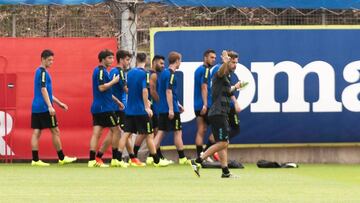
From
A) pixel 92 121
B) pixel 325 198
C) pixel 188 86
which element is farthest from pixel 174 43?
pixel 325 198

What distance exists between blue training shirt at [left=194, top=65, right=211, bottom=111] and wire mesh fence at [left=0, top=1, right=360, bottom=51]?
1369 mm

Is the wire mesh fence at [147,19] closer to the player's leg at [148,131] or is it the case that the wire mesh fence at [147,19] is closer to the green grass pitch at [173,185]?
the player's leg at [148,131]

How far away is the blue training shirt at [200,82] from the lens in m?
19.5

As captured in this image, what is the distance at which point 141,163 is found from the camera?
1939 cm

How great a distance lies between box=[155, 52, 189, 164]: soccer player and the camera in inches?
757

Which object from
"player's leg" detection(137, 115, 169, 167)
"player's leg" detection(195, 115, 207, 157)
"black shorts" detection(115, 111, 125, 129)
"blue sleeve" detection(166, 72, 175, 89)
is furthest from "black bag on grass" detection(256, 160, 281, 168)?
"black shorts" detection(115, 111, 125, 129)

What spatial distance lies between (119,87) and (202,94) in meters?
1.53

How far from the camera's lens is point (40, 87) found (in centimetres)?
1888

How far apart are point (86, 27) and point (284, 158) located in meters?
4.56

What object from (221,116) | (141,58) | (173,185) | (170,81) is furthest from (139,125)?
(173,185)

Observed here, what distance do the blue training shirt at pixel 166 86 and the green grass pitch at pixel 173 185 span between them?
121cm

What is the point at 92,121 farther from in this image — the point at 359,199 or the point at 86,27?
the point at 359,199

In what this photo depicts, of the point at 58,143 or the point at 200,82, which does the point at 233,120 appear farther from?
the point at 58,143

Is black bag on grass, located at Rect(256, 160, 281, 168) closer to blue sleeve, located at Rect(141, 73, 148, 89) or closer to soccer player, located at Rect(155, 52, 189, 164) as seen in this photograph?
soccer player, located at Rect(155, 52, 189, 164)
